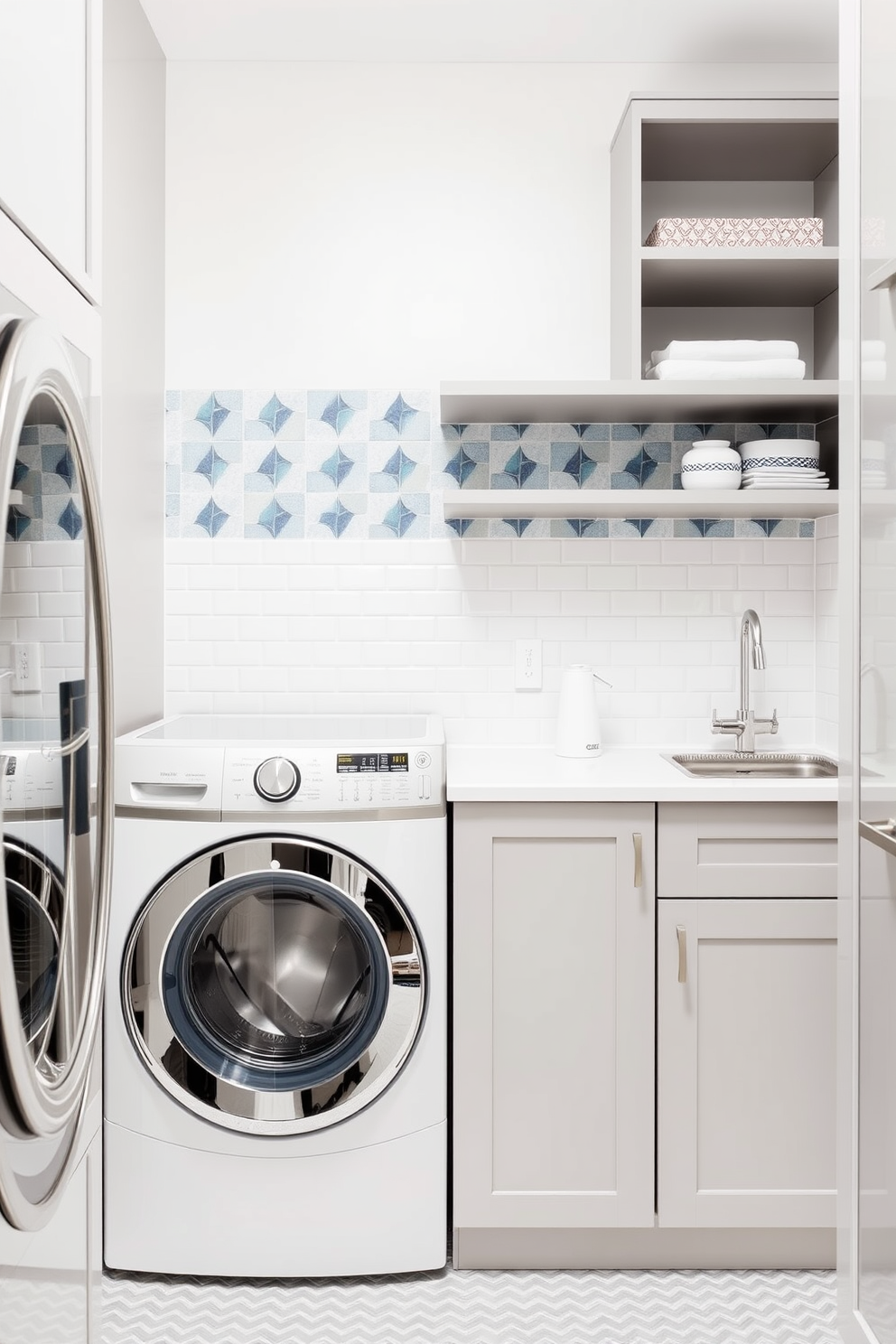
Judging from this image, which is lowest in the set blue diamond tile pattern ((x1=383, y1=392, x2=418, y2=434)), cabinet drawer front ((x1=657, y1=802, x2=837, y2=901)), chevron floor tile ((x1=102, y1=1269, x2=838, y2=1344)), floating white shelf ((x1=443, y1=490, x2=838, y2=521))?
chevron floor tile ((x1=102, y1=1269, x2=838, y2=1344))

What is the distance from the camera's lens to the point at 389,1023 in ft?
6.51

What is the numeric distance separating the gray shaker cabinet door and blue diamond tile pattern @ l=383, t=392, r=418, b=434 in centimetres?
106

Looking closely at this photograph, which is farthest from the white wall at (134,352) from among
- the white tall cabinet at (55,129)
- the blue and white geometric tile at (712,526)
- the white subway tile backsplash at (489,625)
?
the blue and white geometric tile at (712,526)

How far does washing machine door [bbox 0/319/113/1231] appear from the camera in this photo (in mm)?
834

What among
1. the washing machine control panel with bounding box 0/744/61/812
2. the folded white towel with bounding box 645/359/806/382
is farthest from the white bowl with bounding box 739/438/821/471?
the washing machine control panel with bounding box 0/744/61/812

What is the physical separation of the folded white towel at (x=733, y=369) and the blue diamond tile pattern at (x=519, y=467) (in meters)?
0.45

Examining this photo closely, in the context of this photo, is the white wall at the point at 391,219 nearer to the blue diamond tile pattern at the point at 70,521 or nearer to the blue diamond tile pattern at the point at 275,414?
the blue diamond tile pattern at the point at 275,414

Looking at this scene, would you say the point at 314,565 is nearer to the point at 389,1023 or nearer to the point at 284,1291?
the point at 389,1023

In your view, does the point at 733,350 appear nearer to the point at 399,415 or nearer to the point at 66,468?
the point at 399,415

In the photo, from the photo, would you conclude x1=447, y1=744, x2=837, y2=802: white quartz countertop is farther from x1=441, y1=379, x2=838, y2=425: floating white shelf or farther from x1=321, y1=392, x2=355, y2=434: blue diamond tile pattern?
x1=321, y1=392, x2=355, y2=434: blue diamond tile pattern

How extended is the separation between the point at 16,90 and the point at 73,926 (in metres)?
0.80

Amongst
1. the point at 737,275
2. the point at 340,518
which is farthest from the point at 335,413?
the point at 737,275

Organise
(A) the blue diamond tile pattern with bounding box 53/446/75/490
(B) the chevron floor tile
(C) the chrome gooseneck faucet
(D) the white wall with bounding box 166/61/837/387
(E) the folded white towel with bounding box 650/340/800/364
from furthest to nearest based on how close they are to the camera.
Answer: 1. (D) the white wall with bounding box 166/61/837/387
2. (C) the chrome gooseneck faucet
3. (E) the folded white towel with bounding box 650/340/800/364
4. (B) the chevron floor tile
5. (A) the blue diamond tile pattern with bounding box 53/446/75/490

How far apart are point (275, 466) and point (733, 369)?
114 cm
